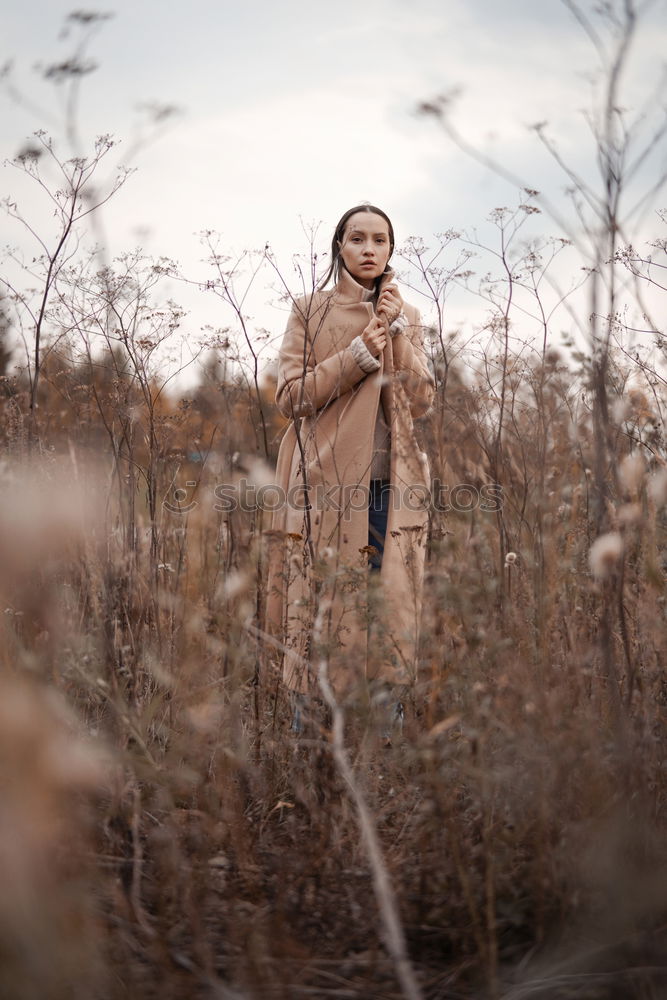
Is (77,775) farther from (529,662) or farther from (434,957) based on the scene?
(529,662)

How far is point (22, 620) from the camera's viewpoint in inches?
99.2

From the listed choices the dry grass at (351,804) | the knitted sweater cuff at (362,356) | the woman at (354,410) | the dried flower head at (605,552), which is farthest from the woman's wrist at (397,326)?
the dried flower head at (605,552)

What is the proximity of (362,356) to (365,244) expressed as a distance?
1.61 ft

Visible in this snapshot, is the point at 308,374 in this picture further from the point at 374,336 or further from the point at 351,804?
the point at 351,804

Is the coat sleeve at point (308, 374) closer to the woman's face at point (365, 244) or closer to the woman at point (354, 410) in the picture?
the woman at point (354, 410)

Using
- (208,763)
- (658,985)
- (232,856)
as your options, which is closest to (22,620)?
(208,763)

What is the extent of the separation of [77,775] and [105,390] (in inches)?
95.1

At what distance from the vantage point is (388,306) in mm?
3158

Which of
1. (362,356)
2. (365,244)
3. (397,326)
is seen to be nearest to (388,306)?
(397,326)

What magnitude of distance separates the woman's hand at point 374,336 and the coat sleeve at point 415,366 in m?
0.09

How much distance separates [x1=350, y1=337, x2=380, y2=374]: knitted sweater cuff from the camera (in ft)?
10.2

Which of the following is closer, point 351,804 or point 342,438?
point 351,804

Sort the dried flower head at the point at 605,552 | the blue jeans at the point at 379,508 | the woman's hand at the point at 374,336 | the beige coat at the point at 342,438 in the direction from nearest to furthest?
the dried flower head at the point at 605,552 → the beige coat at the point at 342,438 → the woman's hand at the point at 374,336 → the blue jeans at the point at 379,508

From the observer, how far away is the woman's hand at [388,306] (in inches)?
124
